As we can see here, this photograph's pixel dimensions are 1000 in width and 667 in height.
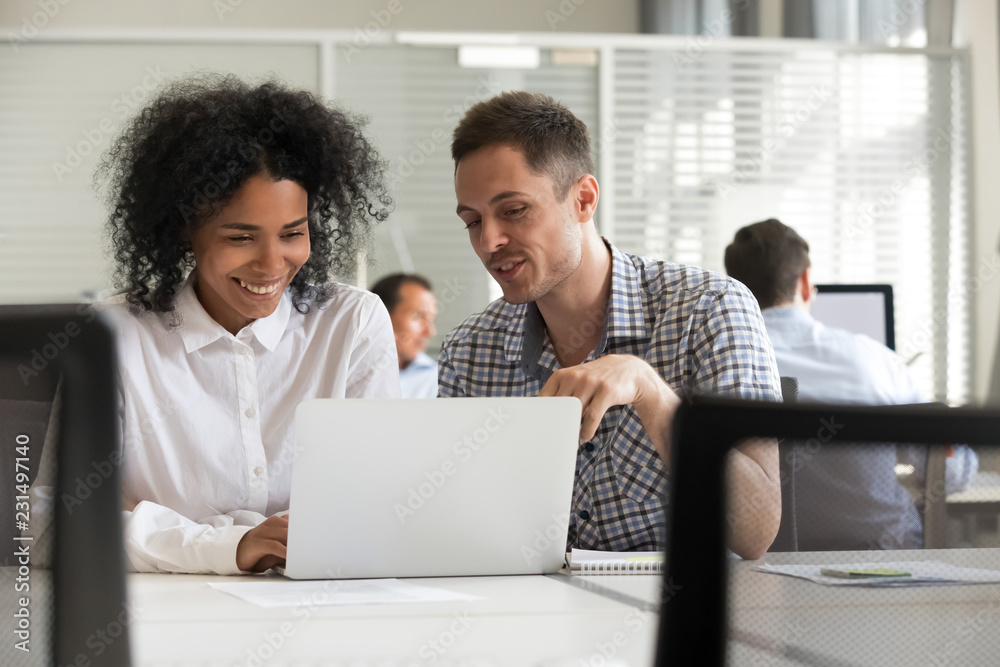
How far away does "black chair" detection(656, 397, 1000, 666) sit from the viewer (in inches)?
21.2

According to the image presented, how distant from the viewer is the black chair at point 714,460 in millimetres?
539

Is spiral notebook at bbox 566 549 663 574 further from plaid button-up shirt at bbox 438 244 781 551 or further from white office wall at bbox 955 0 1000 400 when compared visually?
white office wall at bbox 955 0 1000 400

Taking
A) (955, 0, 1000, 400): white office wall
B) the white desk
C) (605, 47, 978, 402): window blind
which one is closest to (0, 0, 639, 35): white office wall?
(605, 47, 978, 402): window blind

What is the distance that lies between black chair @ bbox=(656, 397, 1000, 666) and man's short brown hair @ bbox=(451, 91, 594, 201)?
1.27 m

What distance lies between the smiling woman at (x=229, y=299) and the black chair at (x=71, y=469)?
0.78m

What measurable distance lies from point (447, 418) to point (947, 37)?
157 inches

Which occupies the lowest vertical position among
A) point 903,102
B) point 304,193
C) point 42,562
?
point 42,562

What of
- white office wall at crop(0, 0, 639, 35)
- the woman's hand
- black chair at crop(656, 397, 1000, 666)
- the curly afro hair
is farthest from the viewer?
white office wall at crop(0, 0, 639, 35)

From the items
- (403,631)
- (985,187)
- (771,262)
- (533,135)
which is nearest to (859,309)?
(771,262)

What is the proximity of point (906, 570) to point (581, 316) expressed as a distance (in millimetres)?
1286

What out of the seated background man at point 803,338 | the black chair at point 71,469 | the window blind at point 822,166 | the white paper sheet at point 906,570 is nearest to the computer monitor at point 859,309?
the seated background man at point 803,338

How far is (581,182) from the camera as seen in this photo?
186 centimetres

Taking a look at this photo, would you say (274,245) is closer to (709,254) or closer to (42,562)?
(42,562)

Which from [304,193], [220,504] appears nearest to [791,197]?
[304,193]
